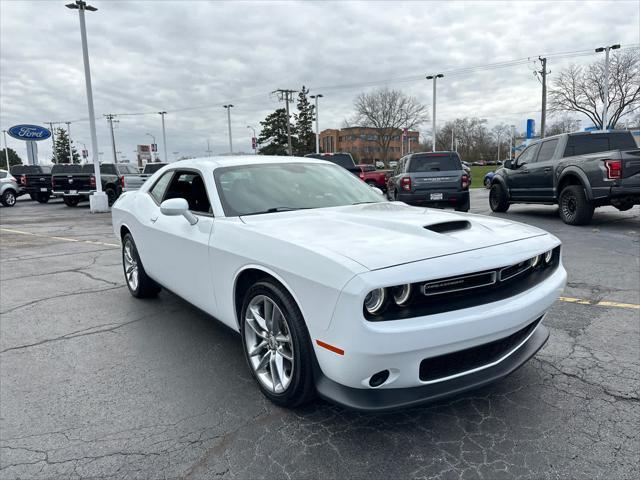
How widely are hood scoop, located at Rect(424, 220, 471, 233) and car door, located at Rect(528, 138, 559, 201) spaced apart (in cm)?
855

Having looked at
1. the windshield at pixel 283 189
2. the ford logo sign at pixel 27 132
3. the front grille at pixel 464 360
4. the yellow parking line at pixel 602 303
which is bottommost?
the yellow parking line at pixel 602 303

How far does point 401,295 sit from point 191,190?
2371mm

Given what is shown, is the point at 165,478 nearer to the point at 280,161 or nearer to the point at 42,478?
the point at 42,478

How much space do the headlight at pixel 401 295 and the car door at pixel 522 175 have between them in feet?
32.8

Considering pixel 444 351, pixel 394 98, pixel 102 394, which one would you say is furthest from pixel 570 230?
pixel 394 98

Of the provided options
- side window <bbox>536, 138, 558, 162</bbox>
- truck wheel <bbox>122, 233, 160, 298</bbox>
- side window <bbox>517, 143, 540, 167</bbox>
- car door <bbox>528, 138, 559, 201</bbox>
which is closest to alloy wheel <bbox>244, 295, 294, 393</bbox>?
truck wheel <bbox>122, 233, 160, 298</bbox>

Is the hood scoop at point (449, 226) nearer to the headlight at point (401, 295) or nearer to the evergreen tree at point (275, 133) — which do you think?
the headlight at point (401, 295)

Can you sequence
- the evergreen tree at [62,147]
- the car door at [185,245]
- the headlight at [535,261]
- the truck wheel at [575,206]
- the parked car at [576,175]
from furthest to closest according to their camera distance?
the evergreen tree at [62,147]
the truck wheel at [575,206]
the parked car at [576,175]
the car door at [185,245]
the headlight at [535,261]

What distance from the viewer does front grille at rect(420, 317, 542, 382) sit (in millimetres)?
2219

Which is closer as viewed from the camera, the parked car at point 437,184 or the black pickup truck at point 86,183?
the parked car at point 437,184

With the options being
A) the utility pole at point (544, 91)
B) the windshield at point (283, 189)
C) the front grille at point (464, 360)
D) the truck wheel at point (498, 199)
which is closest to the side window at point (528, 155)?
the truck wheel at point (498, 199)

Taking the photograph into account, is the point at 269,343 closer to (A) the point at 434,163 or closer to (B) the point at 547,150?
(A) the point at 434,163

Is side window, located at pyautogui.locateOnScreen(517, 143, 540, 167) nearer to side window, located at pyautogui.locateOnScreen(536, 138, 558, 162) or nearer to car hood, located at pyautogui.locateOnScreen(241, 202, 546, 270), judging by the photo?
side window, located at pyautogui.locateOnScreen(536, 138, 558, 162)

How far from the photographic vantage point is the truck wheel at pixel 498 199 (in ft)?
39.6
